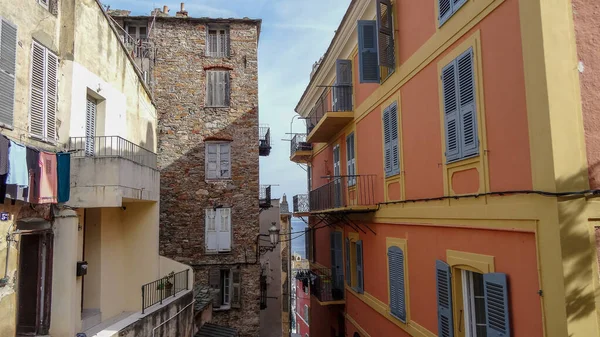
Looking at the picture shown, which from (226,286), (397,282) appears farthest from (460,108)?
(226,286)

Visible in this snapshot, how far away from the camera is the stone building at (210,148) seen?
18219 millimetres

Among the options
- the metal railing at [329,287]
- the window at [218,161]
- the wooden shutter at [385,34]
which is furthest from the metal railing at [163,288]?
the wooden shutter at [385,34]

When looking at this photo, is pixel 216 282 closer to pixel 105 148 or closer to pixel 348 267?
pixel 348 267

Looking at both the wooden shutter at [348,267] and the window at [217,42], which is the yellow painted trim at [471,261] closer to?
the wooden shutter at [348,267]

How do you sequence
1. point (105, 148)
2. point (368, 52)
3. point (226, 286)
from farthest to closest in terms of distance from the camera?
point (226, 286) → point (368, 52) → point (105, 148)

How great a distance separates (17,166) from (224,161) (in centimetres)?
1157

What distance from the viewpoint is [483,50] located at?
22.6ft

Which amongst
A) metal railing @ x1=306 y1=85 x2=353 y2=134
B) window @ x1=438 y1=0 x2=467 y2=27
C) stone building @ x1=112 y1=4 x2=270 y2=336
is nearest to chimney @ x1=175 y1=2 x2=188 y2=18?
stone building @ x1=112 y1=4 x2=270 y2=336

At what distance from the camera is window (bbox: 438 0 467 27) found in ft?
24.9

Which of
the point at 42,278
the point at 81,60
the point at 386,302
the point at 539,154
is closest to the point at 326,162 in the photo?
the point at 386,302

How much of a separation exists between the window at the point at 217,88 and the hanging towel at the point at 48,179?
35.9ft

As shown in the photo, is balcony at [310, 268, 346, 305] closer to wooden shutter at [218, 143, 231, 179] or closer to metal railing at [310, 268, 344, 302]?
metal railing at [310, 268, 344, 302]

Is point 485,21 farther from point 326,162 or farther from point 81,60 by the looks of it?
point 326,162

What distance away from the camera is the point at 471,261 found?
725cm
